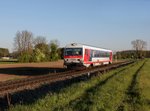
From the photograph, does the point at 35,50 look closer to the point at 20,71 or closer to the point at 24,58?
the point at 24,58

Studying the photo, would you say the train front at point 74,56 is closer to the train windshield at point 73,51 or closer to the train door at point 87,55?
the train windshield at point 73,51

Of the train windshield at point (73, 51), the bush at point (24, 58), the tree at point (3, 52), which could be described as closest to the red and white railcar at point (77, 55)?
the train windshield at point (73, 51)

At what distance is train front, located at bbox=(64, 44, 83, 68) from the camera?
34781 mm

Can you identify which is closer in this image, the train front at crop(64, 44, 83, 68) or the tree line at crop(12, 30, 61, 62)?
the train front at crop(64, 44, 83, 68)

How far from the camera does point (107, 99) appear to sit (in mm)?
12289

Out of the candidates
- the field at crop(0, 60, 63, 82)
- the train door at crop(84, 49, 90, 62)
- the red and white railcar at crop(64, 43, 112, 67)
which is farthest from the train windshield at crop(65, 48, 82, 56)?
the field at crop(0, 60, 63, 82)

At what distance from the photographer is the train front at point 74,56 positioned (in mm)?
34781

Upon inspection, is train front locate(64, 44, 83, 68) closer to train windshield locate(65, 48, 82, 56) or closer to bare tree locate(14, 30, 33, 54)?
train windshield locate(65, 48, 82, 56)

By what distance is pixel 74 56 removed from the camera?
35000 millimetres

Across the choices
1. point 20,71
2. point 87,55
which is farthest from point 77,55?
point 20,71

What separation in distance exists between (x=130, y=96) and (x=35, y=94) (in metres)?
5.83

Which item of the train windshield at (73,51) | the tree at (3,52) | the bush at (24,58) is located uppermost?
the tree at (3,52)

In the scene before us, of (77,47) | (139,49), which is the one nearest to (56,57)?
(77,47)

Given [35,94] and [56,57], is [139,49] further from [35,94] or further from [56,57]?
[35,94]
